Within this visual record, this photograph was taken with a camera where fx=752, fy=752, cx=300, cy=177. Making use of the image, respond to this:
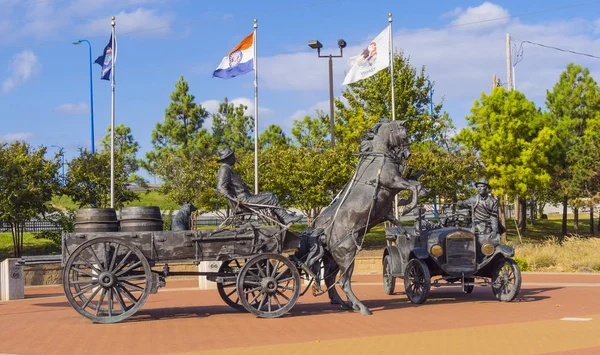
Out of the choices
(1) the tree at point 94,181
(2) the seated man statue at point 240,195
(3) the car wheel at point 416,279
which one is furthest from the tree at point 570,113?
(2) the seated man statue at point 240,195

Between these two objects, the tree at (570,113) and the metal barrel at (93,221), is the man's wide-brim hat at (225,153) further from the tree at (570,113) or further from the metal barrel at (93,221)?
the tree at (570,113)

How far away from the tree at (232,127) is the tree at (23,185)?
1170 inches

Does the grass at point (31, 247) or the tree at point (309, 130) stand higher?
the tree at point (309, 130)

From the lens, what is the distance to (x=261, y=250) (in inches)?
527

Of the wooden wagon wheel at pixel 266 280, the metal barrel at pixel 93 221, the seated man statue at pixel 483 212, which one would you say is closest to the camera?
the wooden wagon wheel at pixel 266 280

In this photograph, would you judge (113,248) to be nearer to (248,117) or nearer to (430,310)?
(430,310)

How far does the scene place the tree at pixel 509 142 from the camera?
38688mm

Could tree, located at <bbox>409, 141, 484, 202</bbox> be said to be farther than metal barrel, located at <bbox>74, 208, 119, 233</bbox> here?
Yes

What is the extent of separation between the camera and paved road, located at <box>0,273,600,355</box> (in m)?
10.0

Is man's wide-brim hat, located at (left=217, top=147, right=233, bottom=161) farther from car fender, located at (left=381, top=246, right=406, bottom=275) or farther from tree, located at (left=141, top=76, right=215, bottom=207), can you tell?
tree, located at (left=141, top=76, right=215, bottom=207)

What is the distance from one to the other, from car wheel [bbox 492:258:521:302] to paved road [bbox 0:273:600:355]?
0.94 ft

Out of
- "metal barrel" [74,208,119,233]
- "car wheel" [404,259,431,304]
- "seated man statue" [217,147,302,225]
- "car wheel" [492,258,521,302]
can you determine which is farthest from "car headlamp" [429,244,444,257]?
"metal barrel" [74,208,119,233]

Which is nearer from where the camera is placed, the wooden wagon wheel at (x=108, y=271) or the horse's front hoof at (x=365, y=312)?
the wooden wagon wheel at (x=108, y=271)

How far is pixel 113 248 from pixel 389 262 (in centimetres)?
647
